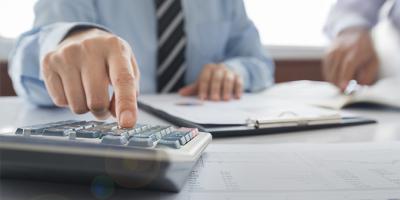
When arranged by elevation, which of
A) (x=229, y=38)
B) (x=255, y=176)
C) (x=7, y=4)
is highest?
(x=7, y=4)

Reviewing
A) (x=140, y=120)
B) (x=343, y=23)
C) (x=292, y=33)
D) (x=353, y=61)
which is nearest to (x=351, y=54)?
(x=353, y=61)

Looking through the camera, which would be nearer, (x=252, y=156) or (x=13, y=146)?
(x=13, y=146)

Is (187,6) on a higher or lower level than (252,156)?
higher

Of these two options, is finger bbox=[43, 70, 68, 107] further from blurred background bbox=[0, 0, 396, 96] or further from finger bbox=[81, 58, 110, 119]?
blurred background bbox=[0, 0, 396, 96]

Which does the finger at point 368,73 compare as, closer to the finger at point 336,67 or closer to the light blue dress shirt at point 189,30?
the finger at point 336,67

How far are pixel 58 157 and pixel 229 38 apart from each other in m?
0.89

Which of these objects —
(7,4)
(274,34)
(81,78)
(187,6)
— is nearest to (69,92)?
(81,78)

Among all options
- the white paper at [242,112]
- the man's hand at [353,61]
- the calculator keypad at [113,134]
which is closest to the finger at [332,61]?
the man's hand at [353,61]

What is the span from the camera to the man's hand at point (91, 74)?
0.34m

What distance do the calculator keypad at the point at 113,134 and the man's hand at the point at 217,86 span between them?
373mm

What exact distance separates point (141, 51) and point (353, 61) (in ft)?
1.45

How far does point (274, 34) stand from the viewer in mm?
1594

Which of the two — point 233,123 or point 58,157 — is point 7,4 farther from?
point 58,157

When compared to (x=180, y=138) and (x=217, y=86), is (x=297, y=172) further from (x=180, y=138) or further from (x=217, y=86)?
(x=217, y=86)
